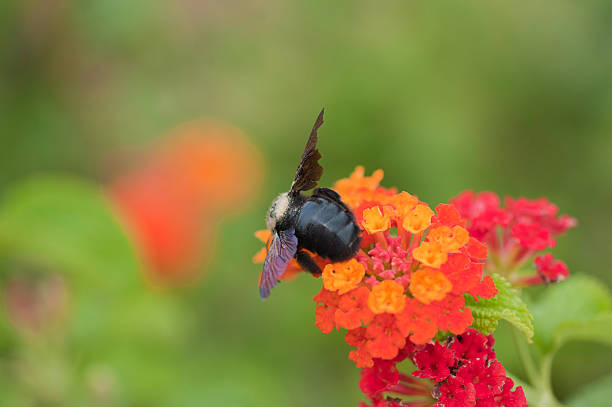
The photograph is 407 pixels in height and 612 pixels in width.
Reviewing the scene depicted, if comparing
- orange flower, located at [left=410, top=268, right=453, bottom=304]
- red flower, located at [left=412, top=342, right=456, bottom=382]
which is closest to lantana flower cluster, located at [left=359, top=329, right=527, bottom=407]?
red flower, located at [left=412, top=342, right=456, bottom=382]

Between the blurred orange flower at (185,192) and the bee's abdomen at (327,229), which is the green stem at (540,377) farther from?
the blurred orange flower at (185,192)

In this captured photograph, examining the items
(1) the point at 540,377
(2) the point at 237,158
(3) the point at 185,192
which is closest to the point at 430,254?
(1) the point at 540,377

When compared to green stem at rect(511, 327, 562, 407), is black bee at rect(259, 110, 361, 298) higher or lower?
higher

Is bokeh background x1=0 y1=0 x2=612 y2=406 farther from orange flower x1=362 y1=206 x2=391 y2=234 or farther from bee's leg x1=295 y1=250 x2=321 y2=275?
orange flower x1=362 y1=206 x2=391 y2=234

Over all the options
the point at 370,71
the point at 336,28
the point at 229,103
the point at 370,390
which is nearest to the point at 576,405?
the point at 370,390

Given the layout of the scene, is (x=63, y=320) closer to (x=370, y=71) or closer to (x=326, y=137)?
(x=326, y=137)

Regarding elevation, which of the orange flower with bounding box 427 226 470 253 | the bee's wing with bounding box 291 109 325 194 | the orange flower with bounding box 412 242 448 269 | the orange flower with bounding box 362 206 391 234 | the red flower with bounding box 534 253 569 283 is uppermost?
the bee's wing with bounding box 291 109 325 194
